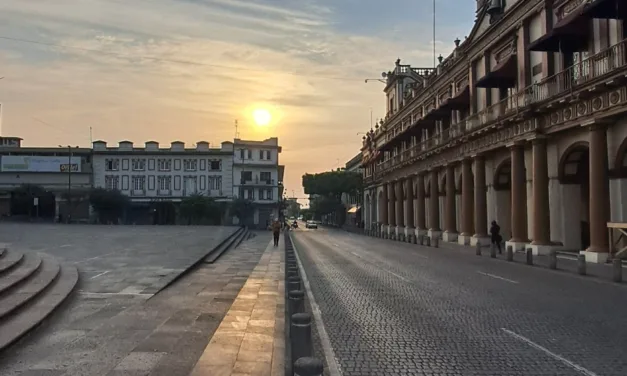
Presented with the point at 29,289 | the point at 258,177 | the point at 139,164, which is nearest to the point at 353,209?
the point at 258,177

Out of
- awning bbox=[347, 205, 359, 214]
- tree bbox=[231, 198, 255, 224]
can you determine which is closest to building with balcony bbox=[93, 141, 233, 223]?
tree bbox=[231, 198, 255, 224]

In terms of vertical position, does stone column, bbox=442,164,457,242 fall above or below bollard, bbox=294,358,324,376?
above

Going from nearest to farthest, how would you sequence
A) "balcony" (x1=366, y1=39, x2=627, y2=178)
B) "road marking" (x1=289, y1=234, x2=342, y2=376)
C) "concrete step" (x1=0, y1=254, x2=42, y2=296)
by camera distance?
"road marking" (x1=289, y1=234, x2=342, y2=376) < "concrete step" (x1=0, y1=254, x2=42, y2=296) < "balcony" (x1=366, y1=39, x2=627, y2=178)

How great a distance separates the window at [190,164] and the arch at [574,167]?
7633 centimetres

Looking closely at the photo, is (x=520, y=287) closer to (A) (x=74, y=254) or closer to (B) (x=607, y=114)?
(B) (x=607, y=114)

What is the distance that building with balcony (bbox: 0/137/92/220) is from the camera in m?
87.0

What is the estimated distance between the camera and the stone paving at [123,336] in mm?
7109

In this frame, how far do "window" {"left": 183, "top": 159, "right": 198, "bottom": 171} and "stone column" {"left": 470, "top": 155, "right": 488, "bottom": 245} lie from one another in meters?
67.6

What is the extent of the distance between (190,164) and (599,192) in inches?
3189

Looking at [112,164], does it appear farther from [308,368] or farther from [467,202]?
[308,368]

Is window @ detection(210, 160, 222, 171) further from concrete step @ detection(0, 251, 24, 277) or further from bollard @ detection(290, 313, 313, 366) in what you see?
bollard @ detection(290, 313, 313, 366)

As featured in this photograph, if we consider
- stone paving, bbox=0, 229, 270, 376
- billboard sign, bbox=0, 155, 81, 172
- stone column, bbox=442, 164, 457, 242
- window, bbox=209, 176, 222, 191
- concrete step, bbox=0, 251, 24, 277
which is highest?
billboard sign, bbox=0, 155, 81, 172

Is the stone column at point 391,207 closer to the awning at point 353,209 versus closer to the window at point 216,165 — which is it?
the awning at point 353,209

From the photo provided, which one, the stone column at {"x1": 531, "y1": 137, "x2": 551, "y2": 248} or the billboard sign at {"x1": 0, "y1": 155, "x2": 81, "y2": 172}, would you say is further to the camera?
the billboard sign at {"x1": 0, "y1": 155, "x2": 81, "y2": 172}
